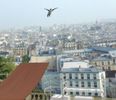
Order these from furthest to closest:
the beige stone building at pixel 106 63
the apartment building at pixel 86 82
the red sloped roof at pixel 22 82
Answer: the beige stone building at pixel 106 63 < the apartment building at pixel 86 82 < the red sloped roof at pixel 22 82

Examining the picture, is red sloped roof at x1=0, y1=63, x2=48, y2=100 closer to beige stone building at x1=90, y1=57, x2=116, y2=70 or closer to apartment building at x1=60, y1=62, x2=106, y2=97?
apartment building at x1=60, y1=62, x2=106, y2=97

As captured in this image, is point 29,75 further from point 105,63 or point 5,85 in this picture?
point 105,63

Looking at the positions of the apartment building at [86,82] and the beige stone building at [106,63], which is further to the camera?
the beige stone building at [106,63]

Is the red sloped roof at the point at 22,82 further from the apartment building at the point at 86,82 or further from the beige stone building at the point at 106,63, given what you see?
the beige stone building at the point at 106,63

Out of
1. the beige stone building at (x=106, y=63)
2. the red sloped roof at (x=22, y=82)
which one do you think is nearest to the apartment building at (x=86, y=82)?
the beige stone building at (x=106, y=63)

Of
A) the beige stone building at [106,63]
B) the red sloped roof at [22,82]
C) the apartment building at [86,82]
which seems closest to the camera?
the red sloped roof at [22,82]

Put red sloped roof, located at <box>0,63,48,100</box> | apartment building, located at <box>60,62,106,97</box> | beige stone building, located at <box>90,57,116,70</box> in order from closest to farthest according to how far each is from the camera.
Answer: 1. red sloped roof, located at <box>0,63,48,100</box>
2. apartment building, located at <box>60,62,106,97</box>
3. beige stone building, located at <box>90,57,116,70</box>

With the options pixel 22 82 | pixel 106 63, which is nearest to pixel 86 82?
pixel 106 63

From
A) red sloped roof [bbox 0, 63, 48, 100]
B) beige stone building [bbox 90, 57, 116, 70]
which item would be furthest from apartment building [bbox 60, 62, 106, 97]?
red sloped roof [bbox 0, 63, 48, 100]

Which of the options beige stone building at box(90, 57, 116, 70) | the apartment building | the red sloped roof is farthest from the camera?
beige stone building at box(90, 57, 116, 70)
